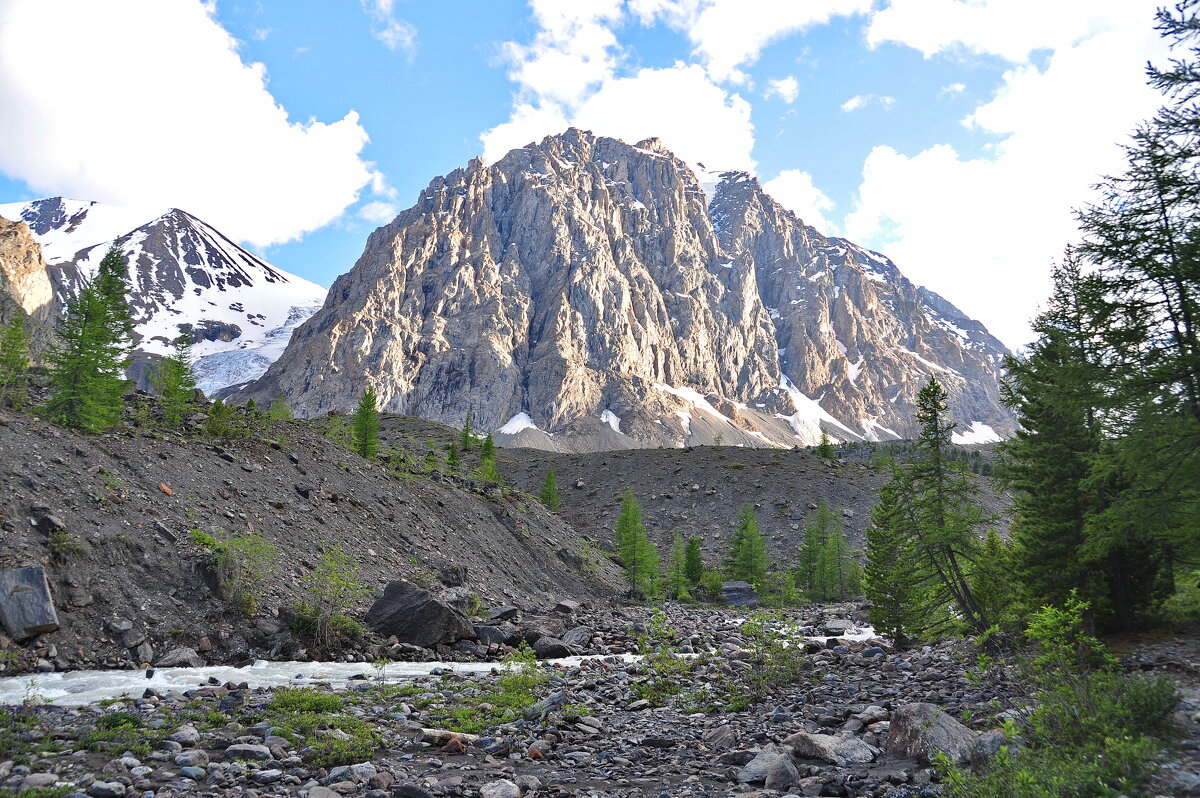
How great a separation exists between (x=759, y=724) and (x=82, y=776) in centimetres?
1203

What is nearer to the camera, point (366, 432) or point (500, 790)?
point (500, 790)

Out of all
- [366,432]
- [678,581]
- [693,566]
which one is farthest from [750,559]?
[366,432]

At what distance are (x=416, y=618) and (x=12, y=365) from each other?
21389 mm

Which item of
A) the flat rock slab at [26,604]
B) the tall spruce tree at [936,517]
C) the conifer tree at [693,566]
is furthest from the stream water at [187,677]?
the conifer tree at [693,566]

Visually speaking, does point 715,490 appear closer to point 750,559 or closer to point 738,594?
→ point 750,559

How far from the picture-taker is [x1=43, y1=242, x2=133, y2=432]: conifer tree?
83.0 feet

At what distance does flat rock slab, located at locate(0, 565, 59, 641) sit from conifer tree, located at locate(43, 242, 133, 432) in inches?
431

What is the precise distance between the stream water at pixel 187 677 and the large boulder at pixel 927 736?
44.3ft

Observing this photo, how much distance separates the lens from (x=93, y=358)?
2655 cm

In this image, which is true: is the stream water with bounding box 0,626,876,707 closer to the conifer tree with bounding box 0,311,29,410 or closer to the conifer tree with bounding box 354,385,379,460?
the conifer tree with bounding box 0,311,29,410

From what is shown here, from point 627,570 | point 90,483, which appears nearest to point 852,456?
point 627,570

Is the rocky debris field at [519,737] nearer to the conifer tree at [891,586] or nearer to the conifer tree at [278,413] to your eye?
the conifer tree at [891,586]

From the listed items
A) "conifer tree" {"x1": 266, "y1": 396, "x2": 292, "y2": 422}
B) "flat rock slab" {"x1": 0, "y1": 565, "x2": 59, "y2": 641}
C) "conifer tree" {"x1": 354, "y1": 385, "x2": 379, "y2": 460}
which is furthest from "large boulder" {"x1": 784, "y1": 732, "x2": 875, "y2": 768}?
"conifer tree" {"x1": 354, "y1": 385, "x2": 379, "y2": 460}

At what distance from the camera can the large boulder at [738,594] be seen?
2368 inches
